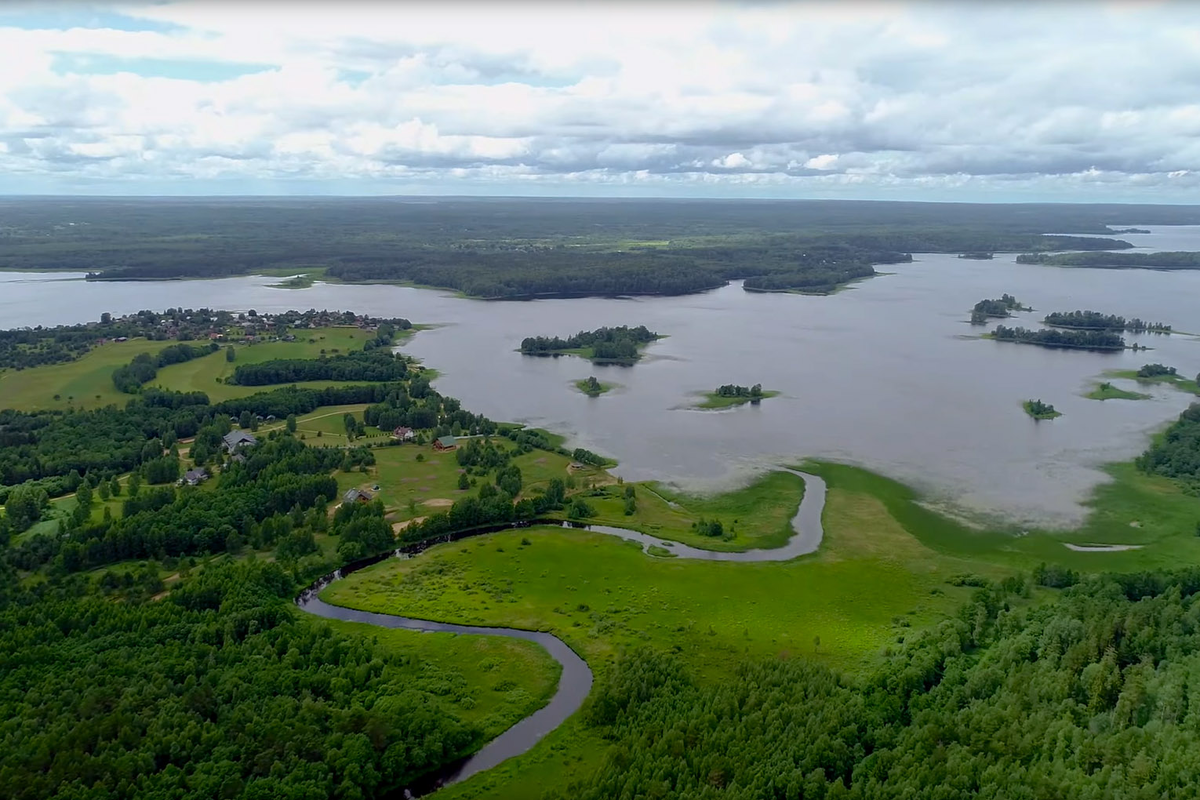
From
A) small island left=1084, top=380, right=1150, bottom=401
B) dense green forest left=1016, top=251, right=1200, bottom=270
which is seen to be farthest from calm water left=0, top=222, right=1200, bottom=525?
dense green forest left=1016, top=251, right=1200, bottom=270

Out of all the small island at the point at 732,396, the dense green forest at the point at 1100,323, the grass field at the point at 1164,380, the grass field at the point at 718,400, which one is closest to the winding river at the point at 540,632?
the grass field at the point at 718,400

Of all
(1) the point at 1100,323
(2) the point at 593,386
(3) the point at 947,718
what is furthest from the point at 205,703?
(1) the point at 1100,323

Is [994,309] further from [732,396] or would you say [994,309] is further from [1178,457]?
[1178,457]

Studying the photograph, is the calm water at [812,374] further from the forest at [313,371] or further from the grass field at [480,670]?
the grass field at [480,670]

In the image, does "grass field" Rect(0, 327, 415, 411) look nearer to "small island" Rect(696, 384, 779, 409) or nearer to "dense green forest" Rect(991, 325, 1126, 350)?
"small island" Rect(696, 384, 779, 409)

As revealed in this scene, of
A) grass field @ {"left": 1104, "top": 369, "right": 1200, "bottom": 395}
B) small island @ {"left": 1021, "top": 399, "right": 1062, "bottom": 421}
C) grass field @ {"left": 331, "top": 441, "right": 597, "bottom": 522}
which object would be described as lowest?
grass field @ {"left": 331, "top": 441, "right": 597, "bottom": 522}
